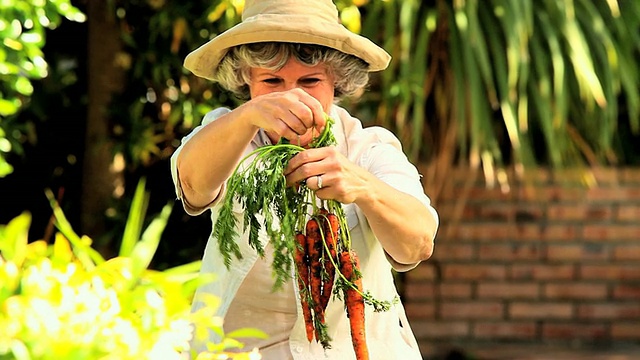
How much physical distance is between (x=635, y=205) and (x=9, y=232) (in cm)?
431

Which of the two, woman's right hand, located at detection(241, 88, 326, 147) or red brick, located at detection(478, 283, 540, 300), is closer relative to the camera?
woman's right hand, located at detection(241, 88, 326, 147)

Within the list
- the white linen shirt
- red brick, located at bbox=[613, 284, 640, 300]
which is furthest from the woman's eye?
red brick, located at bbox=[613, 284, 640, 300]

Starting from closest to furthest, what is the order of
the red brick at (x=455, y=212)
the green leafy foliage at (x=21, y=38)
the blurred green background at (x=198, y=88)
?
the green leafy foliage at (x=21, y=38)
the blurred green background at (x=198, y=88)
the red brick at (x=455, y=212)

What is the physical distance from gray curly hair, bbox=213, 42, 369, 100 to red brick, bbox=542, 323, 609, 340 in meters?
3.54

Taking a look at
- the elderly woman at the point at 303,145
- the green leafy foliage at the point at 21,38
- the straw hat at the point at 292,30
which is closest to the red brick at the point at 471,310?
the green leafy foliage at the point at 21,38

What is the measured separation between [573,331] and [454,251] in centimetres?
79

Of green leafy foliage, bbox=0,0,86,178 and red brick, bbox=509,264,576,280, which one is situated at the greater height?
green leafy foliage, bbox=0,0,86,178

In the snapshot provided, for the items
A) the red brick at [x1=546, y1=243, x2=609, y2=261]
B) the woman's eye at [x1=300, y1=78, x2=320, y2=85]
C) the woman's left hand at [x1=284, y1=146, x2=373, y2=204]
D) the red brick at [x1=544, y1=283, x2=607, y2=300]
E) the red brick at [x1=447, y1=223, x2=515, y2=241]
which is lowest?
the red brick at [x1=544, y1=283, x2=607, y2=300]

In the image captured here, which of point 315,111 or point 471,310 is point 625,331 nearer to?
point 471,310

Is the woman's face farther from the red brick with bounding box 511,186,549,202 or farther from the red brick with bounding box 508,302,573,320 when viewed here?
the red brick with bounding box 508,302,573,320

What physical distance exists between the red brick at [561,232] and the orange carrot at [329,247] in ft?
12.3

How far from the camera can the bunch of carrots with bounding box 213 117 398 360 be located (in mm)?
2098

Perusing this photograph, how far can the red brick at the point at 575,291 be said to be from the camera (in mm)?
5773

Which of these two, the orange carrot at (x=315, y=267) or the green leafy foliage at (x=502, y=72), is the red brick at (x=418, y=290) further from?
the orange carrot at (x=315, y=267)
